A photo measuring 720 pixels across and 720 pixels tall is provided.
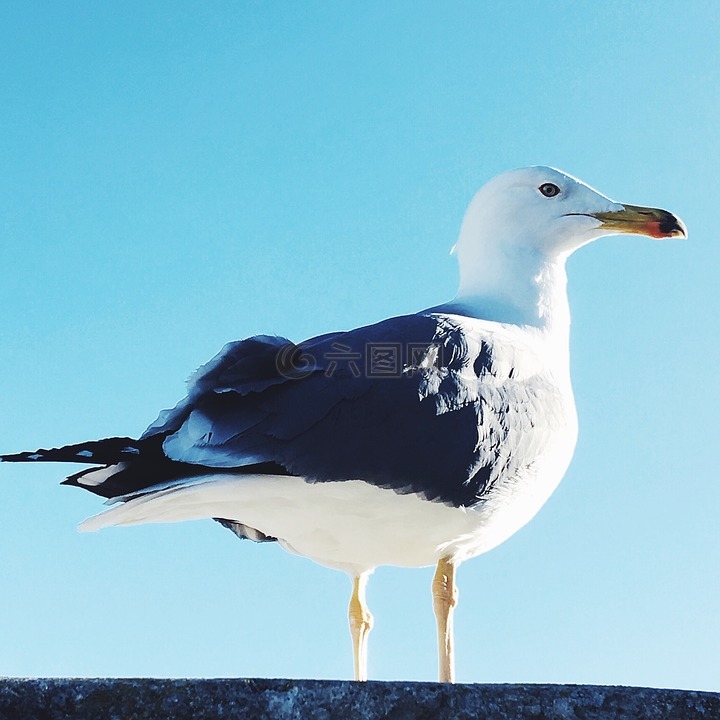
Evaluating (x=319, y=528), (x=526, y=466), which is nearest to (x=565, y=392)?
(x=526, y=466)

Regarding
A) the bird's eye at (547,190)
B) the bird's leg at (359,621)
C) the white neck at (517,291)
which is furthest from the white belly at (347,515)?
the bird's eye at (547,190)

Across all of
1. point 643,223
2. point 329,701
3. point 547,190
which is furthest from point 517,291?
point 329,701

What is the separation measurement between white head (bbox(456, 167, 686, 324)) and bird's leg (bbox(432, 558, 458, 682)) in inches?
60.7

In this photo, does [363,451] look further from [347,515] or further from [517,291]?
[517,291]

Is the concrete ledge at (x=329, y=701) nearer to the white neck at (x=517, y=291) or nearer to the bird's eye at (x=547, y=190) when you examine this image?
the white neck at (x=517, y=291)

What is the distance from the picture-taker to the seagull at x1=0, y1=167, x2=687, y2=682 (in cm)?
335

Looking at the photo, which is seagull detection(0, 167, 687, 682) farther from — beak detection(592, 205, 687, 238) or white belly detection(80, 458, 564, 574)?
beak detection(592, 205, 687, 238)

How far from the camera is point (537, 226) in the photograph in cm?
531

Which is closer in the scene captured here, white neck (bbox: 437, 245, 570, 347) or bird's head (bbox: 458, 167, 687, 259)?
white neck (bbox: 437, 245, 570, 347)

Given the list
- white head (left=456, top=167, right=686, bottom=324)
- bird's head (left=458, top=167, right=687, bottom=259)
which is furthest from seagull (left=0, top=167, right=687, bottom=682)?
bird's head (left=458, top=167, right=687, bottom=259)

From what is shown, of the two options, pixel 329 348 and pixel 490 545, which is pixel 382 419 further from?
pixel 490 545

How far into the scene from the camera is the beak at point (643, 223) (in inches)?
209

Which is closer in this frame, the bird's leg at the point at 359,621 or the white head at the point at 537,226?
the bird's leg at the point at 359,621

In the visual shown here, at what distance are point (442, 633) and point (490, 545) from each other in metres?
0.40
